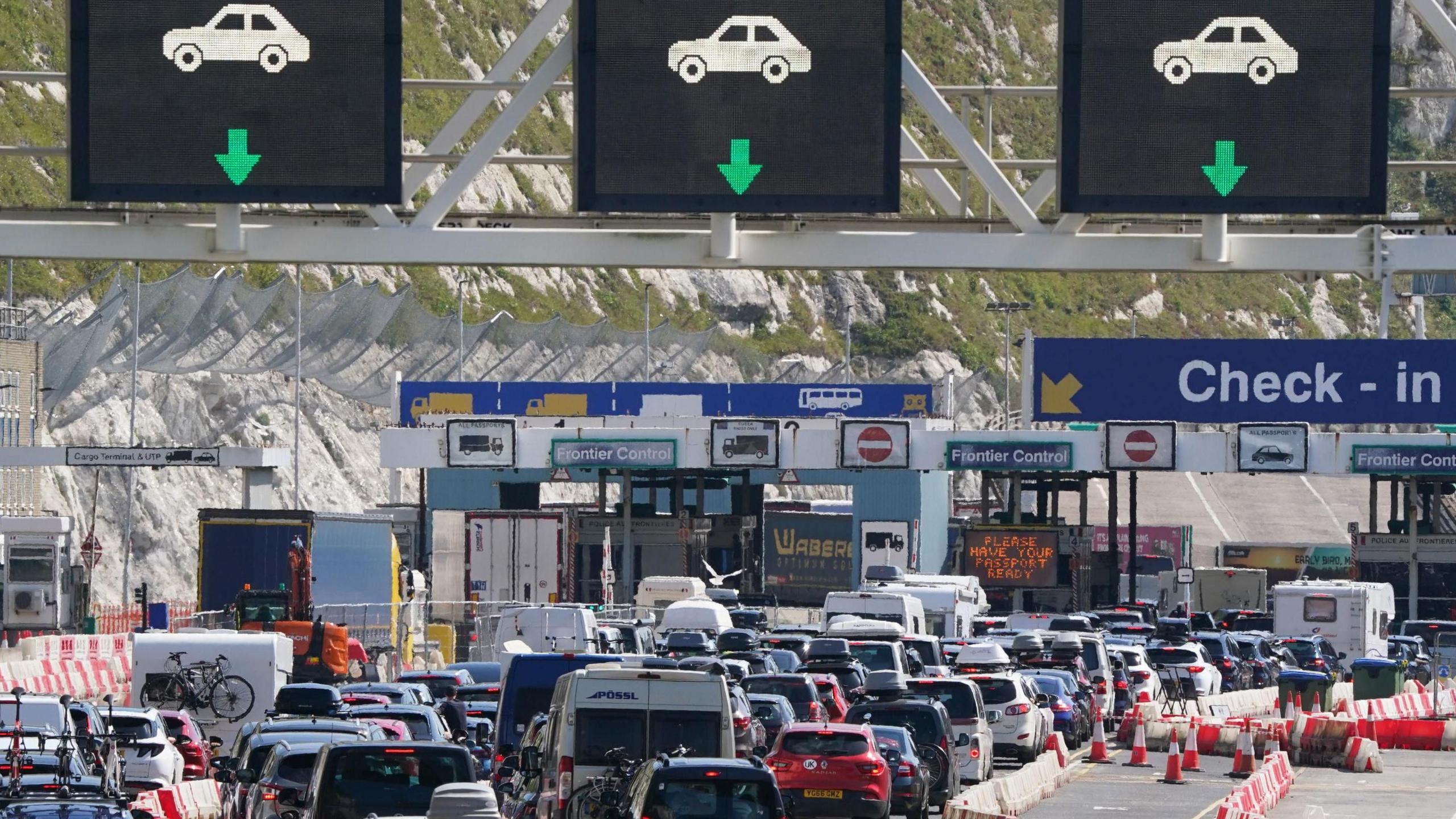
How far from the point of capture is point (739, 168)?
52.9 feet

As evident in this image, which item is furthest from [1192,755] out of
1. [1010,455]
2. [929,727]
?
[1010,455]

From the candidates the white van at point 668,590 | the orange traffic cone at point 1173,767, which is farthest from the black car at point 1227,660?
the orange traffic cone at point 1173,767

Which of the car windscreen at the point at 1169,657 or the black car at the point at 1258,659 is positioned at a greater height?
the car windscreen at the point at 1169,657

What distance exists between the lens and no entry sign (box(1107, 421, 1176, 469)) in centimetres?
6250

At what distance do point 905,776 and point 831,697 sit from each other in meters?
6.50

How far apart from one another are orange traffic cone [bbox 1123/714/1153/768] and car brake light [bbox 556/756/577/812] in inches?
615

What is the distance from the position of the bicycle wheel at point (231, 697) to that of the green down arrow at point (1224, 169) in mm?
17927

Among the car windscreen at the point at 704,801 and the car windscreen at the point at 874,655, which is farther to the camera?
the car windscreen at the point at 874,655

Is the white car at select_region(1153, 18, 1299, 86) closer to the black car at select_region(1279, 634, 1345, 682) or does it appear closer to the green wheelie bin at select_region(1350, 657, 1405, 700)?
the green wheelie bin at select_region(1350, 657, 1405, 700)

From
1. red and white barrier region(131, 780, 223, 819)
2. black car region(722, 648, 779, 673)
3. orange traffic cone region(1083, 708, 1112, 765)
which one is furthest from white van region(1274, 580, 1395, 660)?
red and white barrier region(131, 780, 223, 819)

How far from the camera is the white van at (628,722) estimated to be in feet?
67.5

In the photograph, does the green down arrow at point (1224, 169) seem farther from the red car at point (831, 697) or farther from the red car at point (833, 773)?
the red car at point (831, 697)

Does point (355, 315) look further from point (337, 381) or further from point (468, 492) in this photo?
point (468, 492)

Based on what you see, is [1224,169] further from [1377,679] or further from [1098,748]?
[1377,679]
